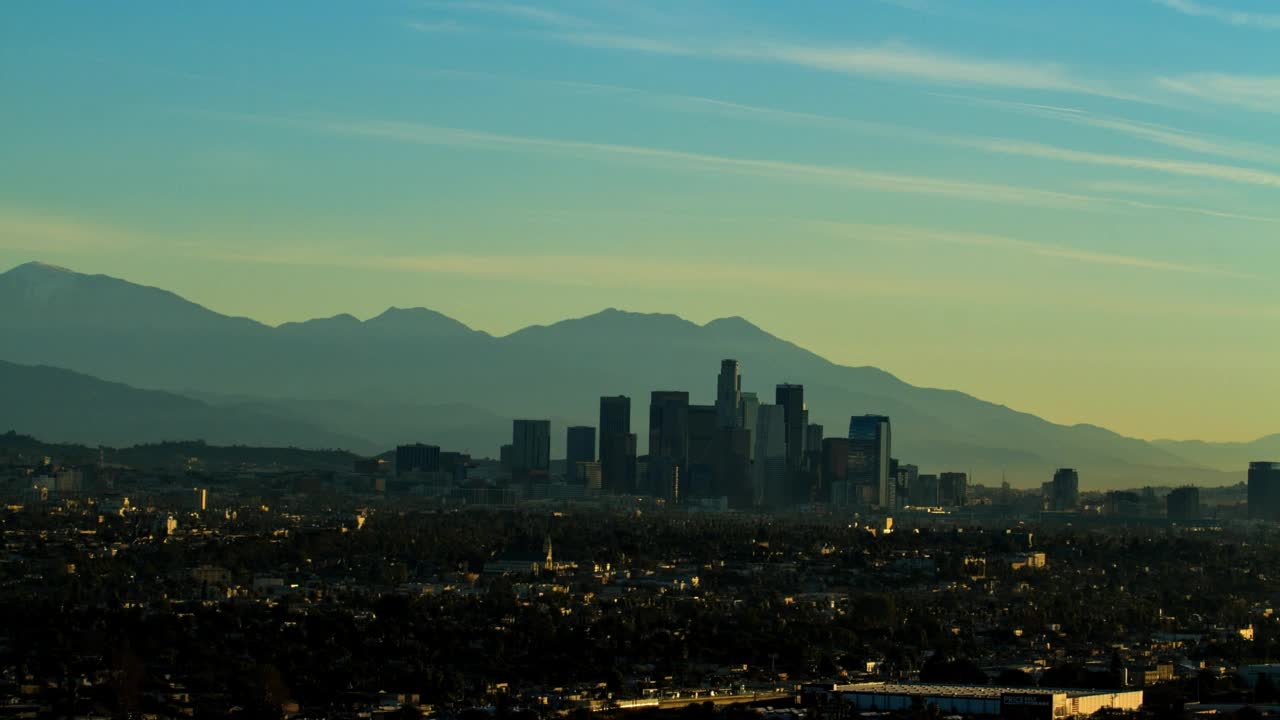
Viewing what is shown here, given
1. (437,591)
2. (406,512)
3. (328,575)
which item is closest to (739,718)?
(437,591)

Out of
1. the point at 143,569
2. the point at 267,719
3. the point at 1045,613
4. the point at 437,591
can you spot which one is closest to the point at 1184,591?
the point at 1045,613

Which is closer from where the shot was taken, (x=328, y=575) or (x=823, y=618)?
(x=823, y=618)

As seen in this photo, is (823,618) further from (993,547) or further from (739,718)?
(993,547)

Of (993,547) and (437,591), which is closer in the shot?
(437,591)

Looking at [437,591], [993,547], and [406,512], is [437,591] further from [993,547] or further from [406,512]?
[406,512]

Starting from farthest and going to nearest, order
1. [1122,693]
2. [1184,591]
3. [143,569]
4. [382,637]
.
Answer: [1184,591], [143,569], [382,637], [1122,693]

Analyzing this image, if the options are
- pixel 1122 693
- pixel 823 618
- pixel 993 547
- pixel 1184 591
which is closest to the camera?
pixel 1122 693
